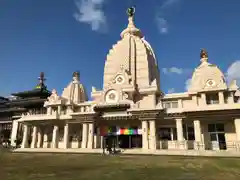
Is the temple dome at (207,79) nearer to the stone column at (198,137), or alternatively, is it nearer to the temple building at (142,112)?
the temple building at (142,112)

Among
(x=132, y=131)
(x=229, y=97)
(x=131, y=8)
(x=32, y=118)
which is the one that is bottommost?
(x=132, y=131)

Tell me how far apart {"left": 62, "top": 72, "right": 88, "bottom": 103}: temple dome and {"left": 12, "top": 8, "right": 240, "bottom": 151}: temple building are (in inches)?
10.2

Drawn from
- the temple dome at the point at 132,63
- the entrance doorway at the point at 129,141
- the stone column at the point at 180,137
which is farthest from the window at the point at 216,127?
the temple dome at the point at 132,63

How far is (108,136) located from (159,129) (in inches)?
334

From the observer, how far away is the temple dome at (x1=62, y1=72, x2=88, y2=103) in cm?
4531

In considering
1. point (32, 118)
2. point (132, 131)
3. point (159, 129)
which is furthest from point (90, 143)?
point (32, 118)

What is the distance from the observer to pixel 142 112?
3005cm

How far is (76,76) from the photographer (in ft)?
159

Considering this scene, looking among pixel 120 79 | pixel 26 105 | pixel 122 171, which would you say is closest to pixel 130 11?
pixel 120 79

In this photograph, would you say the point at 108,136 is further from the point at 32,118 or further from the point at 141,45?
the point at 141,45

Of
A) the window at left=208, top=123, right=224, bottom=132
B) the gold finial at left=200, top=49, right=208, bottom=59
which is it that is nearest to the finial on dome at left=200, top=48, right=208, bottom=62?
the gold finial at left=200, top=49, right=208, bottom=59

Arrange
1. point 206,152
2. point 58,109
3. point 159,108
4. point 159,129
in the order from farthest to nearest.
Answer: point 58,109 → point 159,129 → point 159,108 → point 206,152

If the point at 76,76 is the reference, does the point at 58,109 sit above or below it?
below

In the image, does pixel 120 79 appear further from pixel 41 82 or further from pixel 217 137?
pixel 41 82
